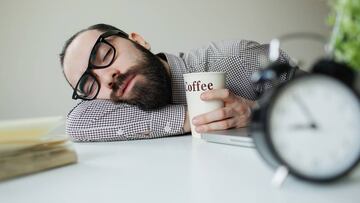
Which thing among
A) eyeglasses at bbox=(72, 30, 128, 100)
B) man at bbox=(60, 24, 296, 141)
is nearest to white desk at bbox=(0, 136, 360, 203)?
man at bbox=(60, 24, 296, 141)

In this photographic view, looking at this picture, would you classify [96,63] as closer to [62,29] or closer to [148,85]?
[148,85]

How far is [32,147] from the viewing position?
47cm

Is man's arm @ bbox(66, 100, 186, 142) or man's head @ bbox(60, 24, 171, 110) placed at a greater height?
man's head @ bbox(60, 24, 171, 110)

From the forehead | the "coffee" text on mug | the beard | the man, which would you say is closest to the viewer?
the "coffee" text on mug

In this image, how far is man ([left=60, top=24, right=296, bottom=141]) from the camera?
92 centimetres

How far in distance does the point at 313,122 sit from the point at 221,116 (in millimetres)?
501

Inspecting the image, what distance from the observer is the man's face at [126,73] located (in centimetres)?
105

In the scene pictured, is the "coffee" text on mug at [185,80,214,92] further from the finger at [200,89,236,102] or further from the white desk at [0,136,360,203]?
the white desk at [0,136,360,203]

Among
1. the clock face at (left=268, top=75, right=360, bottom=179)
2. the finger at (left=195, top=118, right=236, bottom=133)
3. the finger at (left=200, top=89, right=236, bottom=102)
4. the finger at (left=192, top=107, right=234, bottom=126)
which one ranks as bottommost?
the finger at (left=195, top=118, right=236, bottom=133)

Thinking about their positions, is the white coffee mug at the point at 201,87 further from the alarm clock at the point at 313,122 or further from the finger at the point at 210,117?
the alarm clock at the point at 313,122

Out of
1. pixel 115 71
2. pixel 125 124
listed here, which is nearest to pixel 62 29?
pixel 115 71

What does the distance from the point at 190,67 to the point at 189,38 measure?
0.81 meters

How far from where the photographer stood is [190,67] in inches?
49.4

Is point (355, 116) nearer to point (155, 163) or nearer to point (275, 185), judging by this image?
point (275, 185)
